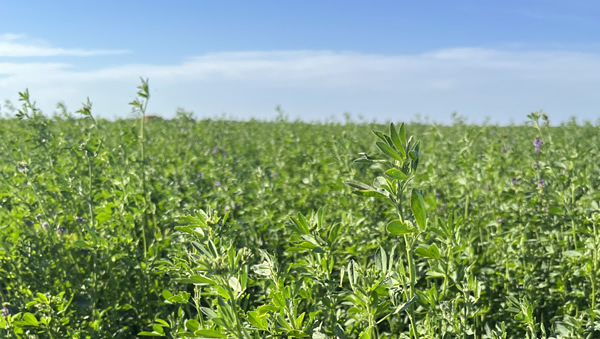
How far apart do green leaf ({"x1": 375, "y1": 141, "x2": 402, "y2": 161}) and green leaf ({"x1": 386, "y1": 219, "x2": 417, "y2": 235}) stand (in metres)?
0.15

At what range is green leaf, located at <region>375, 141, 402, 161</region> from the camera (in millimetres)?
1159

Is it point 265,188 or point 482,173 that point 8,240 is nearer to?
point 265,188

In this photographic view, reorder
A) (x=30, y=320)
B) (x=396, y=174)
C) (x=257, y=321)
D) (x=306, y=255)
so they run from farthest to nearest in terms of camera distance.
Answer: (x=306, y=255)
(x=30, y=320)
(x=257, y=321)
(x=396, y=174)

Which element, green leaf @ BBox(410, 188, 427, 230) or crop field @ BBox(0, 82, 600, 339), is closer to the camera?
green leaf @ BBox(410, 188, 427, 230)

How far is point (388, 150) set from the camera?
118 cm

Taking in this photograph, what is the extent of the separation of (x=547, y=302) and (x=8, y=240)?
303 cm

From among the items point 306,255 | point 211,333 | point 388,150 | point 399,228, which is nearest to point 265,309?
point 211,333

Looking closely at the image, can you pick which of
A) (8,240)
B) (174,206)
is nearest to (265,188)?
(174,206)

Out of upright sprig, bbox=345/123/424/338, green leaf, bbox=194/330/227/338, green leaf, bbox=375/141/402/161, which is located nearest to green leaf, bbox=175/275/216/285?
green leaf, bbox=194/330/227/338

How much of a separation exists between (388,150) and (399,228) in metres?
0.18

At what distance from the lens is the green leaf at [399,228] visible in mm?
1163

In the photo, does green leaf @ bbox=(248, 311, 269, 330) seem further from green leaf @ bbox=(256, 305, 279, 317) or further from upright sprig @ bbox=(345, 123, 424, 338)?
upright sprig @ bbox=(345, 123, 424, 338)

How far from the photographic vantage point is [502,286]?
301cm

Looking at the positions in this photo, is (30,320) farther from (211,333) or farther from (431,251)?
(431,251)
